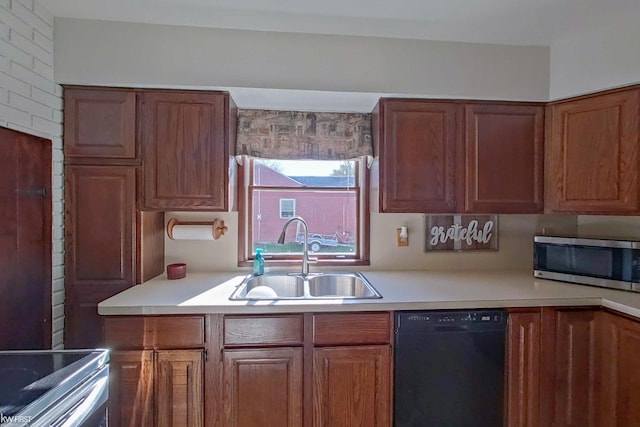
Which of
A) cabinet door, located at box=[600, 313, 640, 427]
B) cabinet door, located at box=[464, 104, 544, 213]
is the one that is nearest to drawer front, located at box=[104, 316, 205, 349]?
cabinet door, located at box=[464, 104, 544, 213]

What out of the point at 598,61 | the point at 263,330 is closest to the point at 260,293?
the point at 263,330

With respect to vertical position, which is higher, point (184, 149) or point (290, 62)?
point (290, 62)

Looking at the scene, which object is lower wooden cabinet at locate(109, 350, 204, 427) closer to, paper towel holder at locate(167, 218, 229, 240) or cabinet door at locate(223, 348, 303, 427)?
cabinet door at locate(223, 348, 303, 427)

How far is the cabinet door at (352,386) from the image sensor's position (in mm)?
1591

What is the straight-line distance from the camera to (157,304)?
154 centimetres

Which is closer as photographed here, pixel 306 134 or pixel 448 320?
pixel 448 320

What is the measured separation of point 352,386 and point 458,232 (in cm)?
131

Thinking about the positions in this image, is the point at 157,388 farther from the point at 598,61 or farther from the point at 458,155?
the point at 598,61

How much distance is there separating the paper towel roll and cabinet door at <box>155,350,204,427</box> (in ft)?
2.44

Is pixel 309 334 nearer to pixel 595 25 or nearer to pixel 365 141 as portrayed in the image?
pixel 365 141

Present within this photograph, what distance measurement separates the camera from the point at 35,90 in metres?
1.59

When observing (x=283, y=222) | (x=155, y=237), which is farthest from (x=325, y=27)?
(x=155, y=237)

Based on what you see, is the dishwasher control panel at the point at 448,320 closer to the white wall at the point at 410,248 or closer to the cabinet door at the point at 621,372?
the cabinet door at the point at 621,372

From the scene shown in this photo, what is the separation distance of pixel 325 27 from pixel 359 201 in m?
1.11
